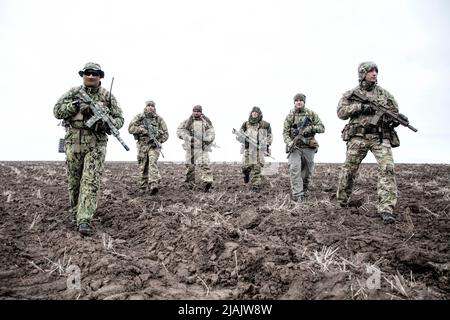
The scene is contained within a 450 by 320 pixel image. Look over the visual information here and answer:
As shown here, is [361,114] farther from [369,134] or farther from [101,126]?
[101,126]

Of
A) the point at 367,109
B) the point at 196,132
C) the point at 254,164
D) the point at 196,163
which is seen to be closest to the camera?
the point at 367,109

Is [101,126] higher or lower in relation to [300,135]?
lower

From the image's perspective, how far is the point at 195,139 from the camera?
30.4 feet

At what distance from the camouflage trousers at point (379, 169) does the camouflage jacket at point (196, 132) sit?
4.17 meters

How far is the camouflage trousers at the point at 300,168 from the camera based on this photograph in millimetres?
6852

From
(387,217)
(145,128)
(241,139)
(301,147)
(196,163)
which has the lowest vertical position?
(387,217)

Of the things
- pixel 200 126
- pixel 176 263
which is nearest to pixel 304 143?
pixel 200 126

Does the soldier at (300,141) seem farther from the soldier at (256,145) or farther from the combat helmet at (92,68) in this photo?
the combat helmet at (92,68)

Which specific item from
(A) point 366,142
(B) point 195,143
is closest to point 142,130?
(B) point 195,143

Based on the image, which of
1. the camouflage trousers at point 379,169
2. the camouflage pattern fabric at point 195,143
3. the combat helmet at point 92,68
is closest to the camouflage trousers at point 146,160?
the camouflage pattern fabric at point 195,143

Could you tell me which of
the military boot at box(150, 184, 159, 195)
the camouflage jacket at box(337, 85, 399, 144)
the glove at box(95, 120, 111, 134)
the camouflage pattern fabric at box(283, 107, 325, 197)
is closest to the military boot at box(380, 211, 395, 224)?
the camouflage jacket at box(337, 85, 399, 144)

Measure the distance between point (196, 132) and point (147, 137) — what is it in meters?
1.26

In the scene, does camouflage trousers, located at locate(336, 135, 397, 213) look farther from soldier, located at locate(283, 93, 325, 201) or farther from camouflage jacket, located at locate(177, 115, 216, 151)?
camouflage jacket, located at locate(177, 115, 216, 151)
